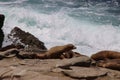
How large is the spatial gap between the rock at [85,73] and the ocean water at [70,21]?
7.52 meters

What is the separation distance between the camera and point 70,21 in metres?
20.2

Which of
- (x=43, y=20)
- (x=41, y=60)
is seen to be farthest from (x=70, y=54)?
(x=43, y=20)

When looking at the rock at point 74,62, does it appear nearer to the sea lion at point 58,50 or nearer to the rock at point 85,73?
the rock at point 85,73

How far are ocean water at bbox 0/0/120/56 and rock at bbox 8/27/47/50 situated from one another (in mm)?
3436

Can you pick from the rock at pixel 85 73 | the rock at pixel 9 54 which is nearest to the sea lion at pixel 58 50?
the rock at pixel 9 54

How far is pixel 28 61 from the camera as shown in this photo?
218 inches

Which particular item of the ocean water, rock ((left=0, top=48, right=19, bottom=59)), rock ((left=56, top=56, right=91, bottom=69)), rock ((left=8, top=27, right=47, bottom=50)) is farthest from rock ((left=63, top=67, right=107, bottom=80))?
the ocean water

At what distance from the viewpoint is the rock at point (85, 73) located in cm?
448

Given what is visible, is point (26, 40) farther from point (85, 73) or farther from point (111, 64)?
point (85, 73)

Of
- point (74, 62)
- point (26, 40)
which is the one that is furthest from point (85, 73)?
point (26, 40)

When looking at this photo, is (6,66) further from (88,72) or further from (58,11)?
(58,11)

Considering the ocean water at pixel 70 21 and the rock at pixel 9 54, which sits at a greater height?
the rock at pixel 9 54

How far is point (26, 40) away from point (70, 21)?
1132cm

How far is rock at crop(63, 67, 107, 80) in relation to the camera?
14.7 ft
